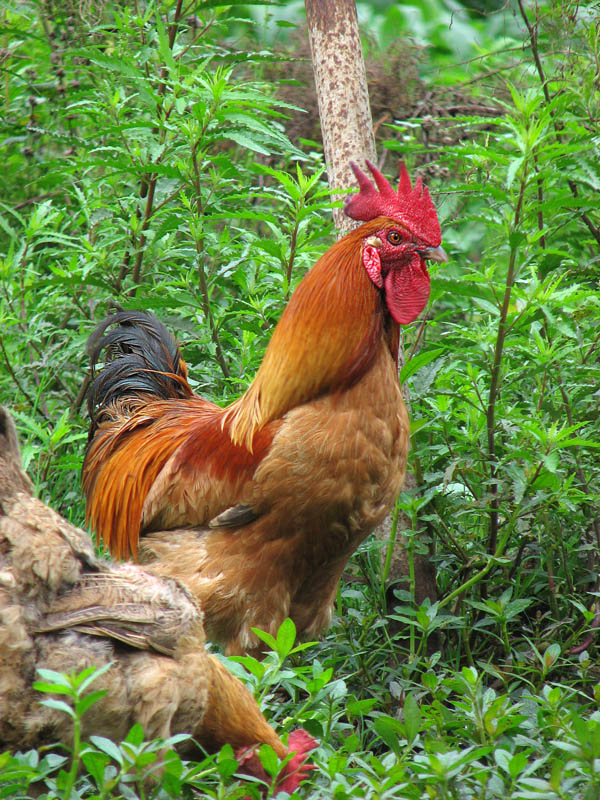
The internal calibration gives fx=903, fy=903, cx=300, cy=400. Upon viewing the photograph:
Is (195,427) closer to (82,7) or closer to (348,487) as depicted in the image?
(348,487)

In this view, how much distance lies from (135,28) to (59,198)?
1997 millimetres

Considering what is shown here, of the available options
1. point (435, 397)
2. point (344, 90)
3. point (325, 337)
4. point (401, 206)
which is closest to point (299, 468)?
point (325, 337)

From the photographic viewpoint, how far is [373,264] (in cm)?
388

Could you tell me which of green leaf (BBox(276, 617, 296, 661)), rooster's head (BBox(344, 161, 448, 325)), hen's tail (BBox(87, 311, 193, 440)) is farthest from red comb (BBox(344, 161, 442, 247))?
green leaf (BBox(276, 617, 296, 661))

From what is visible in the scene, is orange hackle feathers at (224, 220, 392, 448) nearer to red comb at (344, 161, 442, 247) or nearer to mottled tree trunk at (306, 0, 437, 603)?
red comb at (344, 161, 442, 247)

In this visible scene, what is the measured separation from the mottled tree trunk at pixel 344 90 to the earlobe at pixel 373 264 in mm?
754

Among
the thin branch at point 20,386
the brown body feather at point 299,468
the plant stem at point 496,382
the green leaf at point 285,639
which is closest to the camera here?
the green leaf at point 285,639

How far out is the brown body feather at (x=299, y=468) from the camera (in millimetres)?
3766

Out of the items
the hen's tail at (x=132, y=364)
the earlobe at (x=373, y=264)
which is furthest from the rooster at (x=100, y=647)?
the hen's tail at (x=132, y=364)

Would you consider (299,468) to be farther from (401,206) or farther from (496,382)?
(401,206)

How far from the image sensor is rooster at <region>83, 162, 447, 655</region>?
12.4ft

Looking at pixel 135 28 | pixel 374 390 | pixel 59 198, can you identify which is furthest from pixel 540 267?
pixel 59 198

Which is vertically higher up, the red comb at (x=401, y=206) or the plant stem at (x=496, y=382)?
the red comb at (x=401, y=206)

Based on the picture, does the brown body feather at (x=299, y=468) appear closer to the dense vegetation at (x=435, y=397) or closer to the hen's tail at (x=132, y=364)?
the dense vegetation at (x=435, y=397)
